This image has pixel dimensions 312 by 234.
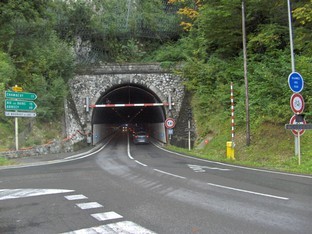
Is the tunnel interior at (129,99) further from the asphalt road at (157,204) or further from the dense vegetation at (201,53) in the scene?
the asphalt road at (157,204)

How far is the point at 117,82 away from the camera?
32188 mm

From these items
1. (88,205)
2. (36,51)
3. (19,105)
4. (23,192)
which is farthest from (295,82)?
(36,51)

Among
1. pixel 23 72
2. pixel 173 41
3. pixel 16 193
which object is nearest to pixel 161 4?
pixel 173 41

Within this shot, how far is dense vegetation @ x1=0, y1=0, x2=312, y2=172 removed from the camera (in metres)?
20.2

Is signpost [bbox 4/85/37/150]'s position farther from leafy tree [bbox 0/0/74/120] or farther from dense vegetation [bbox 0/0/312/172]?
leafy tree [bbox 0/0/74/120]

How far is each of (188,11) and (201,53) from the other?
27.6ft

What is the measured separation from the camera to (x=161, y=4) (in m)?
42.8

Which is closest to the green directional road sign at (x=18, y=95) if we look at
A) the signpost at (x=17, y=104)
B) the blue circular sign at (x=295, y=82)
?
the signpost at (x=17, y=104)

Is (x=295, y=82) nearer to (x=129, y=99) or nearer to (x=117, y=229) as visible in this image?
(x=117, y=229)

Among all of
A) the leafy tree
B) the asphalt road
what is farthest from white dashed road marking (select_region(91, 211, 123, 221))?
the leafy tree

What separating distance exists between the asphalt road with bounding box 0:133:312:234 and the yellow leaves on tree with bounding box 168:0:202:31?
27802 millimetres

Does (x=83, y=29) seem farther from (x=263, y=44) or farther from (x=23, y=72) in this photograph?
(x=263, y=44)

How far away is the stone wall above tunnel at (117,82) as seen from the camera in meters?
31.8

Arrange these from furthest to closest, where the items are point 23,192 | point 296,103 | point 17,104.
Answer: point 17,104 < point 296,103 < point 23,192
